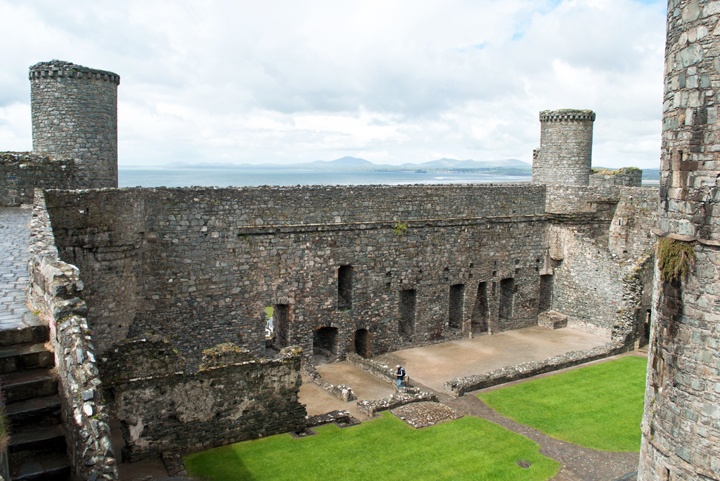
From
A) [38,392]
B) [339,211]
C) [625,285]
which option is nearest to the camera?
[38,392]

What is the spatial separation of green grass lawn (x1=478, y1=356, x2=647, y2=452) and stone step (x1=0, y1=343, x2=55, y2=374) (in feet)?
40.0

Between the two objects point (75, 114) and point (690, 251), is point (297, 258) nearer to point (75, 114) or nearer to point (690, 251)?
point (75, 114)

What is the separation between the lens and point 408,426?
15148 millimetres

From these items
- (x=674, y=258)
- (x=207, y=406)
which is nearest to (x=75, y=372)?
(x=674, y=258)

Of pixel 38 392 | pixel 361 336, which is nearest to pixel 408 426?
pixel 361 336

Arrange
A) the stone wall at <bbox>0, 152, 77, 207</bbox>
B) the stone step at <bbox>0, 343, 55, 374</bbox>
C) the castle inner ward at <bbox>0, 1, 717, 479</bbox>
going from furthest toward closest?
1. the stone wall at <bbox>0, 152, 77, 207</bbox>
2. the castle inner ward at <bbox>0, 1, 717, 479</bbox>
3. the stone step at <bbox>0, 343, 55, 374</bbox>

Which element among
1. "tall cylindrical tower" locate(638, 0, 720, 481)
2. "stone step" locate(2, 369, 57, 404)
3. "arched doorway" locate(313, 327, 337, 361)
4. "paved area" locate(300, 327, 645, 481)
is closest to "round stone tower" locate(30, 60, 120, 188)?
"arched doorway" locate(313, 327, 337, 361)

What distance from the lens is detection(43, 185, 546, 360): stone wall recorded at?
1562 cm

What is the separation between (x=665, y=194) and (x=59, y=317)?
6.63m

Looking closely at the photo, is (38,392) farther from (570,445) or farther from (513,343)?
(513,343)

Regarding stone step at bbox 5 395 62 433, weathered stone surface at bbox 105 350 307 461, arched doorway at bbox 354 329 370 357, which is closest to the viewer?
stone step at bbox 5 395 62 433

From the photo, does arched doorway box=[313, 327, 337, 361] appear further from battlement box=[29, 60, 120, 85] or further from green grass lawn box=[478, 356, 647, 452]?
battlement box=[29, 60, 120, 85]

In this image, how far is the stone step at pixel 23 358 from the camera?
6.37 m

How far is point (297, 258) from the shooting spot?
62.2 feet
